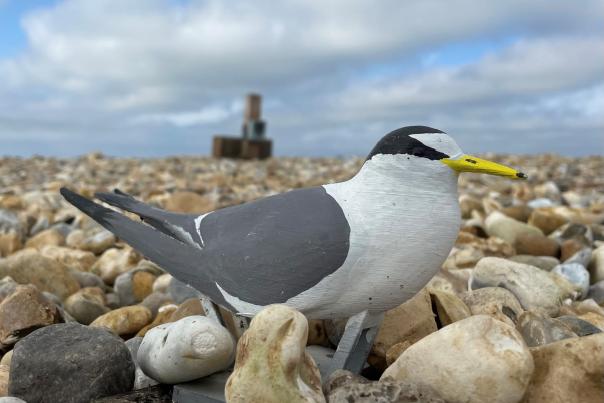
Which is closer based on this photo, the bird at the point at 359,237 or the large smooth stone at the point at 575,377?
the large smooth stone at the point at 575,377

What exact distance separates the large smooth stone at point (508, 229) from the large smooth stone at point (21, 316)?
3.76 meters

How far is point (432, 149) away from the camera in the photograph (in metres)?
2.35

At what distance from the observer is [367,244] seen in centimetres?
230

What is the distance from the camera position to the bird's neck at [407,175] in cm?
235

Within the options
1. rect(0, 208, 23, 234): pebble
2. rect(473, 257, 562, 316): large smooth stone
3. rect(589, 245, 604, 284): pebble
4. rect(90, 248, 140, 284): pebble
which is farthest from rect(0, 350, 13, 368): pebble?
rect(589, 245, 604, 284): pebble

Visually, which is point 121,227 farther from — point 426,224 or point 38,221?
point 38,221

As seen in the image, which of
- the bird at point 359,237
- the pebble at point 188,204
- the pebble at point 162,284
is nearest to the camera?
the bird at point 359,237

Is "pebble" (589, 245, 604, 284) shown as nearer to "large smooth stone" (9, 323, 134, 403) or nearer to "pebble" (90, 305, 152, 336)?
"pebble" (90, 305, 152, 336)

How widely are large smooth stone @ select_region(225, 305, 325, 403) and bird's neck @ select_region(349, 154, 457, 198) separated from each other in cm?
63

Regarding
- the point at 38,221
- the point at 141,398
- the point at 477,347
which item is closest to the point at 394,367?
the point at 477,347

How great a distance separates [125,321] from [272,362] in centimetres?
158

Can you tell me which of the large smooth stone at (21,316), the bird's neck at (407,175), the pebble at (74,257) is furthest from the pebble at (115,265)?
the bird's neck at (407,175)

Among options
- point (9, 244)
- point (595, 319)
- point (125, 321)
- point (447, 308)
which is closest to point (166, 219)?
point (125, 321)

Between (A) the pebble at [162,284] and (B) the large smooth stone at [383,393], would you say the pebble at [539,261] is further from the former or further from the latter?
(B) the large smooth stone at [383,393]
